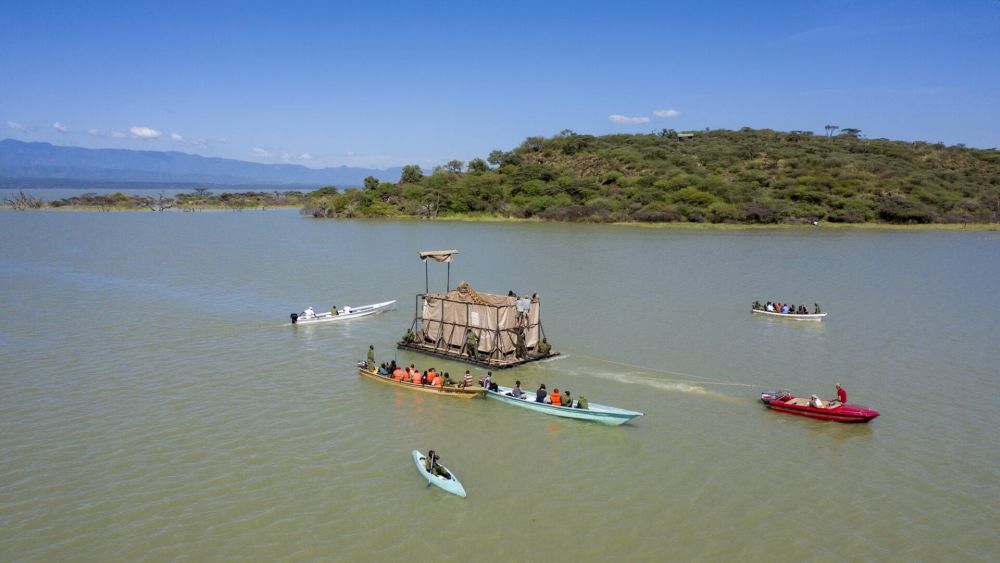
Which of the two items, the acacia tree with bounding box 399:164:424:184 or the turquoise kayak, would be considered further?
the acacia tree with bounding box 399:164:424:184

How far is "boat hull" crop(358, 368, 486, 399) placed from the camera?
2128 cm

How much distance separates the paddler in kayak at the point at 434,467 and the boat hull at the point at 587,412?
5.09 metres

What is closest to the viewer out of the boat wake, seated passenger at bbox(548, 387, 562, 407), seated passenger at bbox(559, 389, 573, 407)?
seated passenger at bbox(559, 389, 573, 407)

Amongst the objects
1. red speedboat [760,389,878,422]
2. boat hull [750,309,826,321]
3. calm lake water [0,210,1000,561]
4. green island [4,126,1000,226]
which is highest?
green island [4,126,1000,226]

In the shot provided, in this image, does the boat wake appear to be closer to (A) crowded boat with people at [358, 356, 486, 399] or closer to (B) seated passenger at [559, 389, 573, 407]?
(B) seated passenger at [559, 389, 573, 407]

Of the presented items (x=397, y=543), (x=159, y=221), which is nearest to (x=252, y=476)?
(x=397, y=543)

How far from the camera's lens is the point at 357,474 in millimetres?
16219

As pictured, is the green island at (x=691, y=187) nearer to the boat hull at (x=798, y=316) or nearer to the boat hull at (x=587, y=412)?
the boat hull at (x=798, y=316)

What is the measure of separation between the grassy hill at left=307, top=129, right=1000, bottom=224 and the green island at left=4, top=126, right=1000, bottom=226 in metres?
0.19

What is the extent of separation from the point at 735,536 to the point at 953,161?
13189 cm

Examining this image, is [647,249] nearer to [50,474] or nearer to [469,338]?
[469,338]

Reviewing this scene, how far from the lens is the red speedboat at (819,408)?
19328 mm

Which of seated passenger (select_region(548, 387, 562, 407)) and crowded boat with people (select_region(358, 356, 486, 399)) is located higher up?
seated passenger (select_region(548, 387, 562, 407))

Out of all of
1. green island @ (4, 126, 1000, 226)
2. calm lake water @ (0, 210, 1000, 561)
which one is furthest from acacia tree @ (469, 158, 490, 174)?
calm lake water @ (0, 210, 1000, 561)
